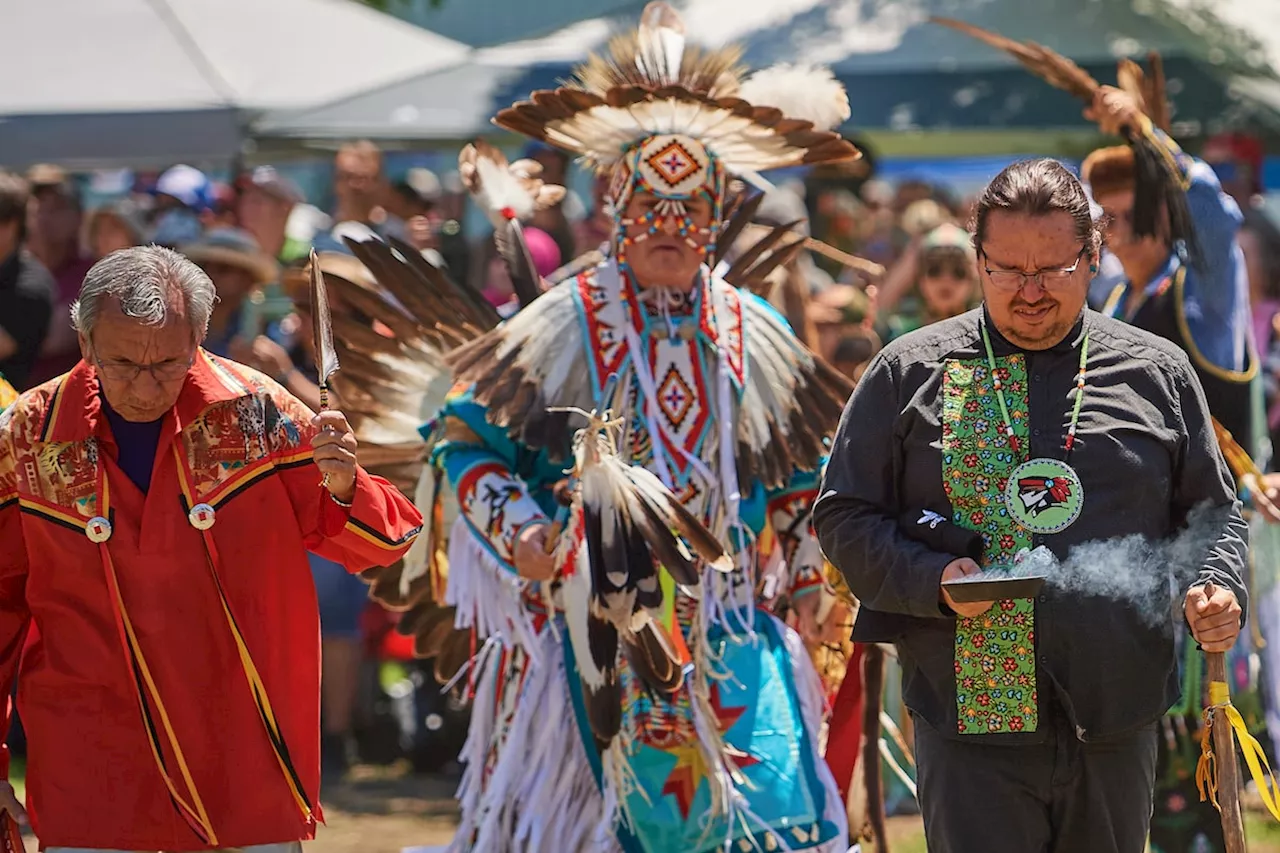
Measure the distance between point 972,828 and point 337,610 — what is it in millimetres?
4525

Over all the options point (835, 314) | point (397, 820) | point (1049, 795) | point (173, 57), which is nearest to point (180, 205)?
point (173, 57)

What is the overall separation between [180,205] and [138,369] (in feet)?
17.4

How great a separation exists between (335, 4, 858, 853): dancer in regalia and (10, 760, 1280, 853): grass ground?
1734mm

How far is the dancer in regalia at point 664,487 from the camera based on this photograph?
4277 mm

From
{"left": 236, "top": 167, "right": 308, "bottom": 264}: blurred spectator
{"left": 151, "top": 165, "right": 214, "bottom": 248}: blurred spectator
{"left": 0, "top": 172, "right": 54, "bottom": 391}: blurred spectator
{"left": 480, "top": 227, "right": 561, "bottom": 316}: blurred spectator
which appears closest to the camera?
{"left": 480, "top": 227, "right": 561, "bottom": 316}: blurred spectator

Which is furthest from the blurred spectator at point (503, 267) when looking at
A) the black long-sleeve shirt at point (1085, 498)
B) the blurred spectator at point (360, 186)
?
the black long-sleeve shirt at point (1085, 498)

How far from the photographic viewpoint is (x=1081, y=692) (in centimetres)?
318

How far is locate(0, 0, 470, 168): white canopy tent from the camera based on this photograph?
909 centimetres

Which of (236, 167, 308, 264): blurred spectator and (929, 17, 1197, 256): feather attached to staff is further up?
(236, 167, 308, 264): blurred spectator

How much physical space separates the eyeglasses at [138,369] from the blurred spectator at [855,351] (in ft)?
11.7

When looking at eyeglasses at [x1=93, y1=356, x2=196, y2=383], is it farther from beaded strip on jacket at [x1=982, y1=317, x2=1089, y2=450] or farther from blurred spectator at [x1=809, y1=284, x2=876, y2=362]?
blurred spectator at [x1=809, y1=284, x2=876, y2=362]

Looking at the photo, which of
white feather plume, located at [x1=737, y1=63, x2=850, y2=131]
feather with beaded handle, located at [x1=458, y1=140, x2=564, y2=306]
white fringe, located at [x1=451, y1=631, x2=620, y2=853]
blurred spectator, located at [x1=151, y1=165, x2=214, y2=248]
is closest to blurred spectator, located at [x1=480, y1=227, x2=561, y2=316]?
blurred spectator, located at [x1=151, y1=165, x2=214, y2=248]

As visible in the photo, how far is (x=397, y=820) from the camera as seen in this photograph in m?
6.64

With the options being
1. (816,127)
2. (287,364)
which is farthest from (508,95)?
(816,127)
